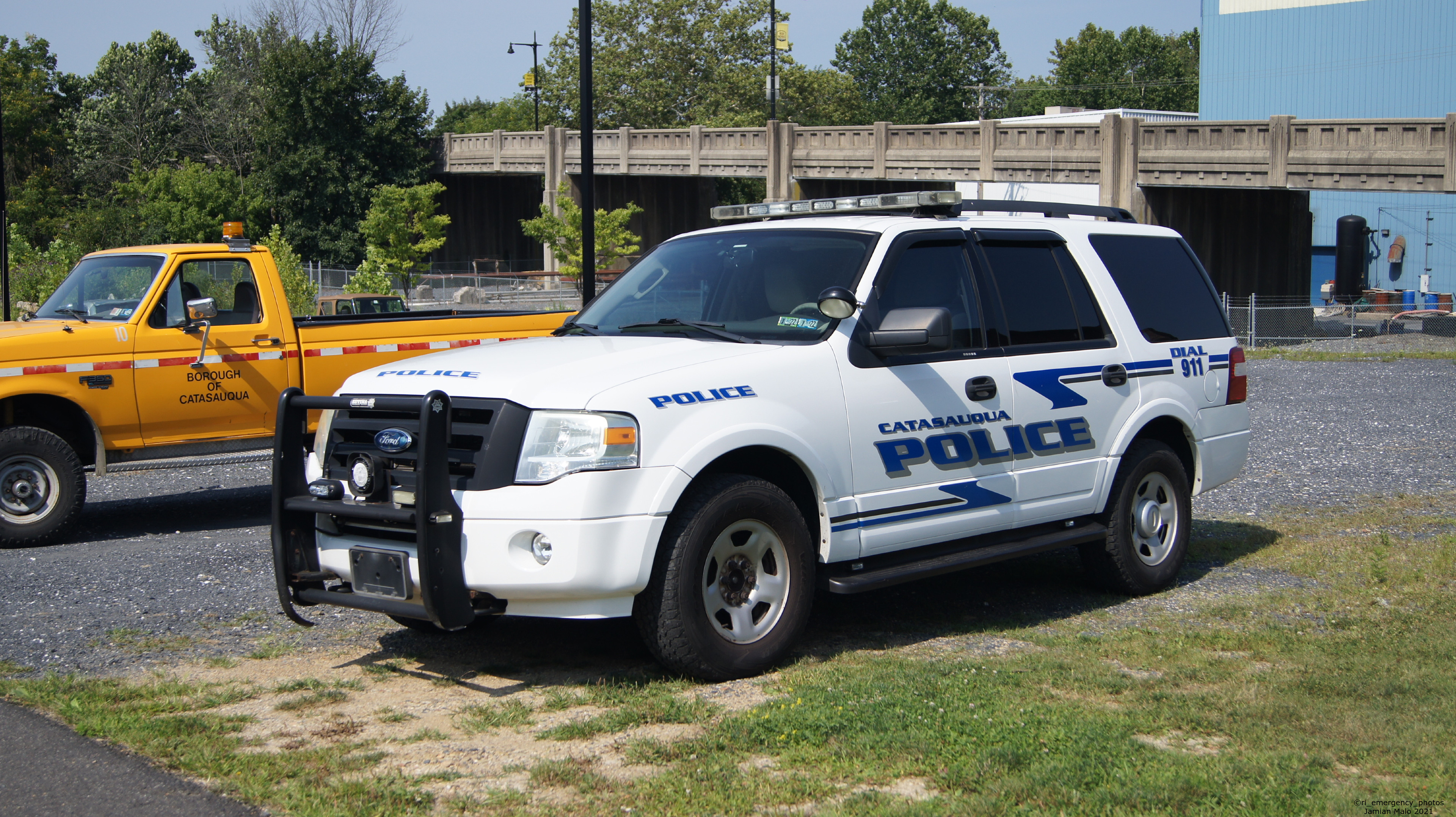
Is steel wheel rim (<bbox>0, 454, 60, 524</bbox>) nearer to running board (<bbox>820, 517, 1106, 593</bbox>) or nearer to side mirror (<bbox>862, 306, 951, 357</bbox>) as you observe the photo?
running board (<bbox>820, 517, 1106, 593</bbox>)

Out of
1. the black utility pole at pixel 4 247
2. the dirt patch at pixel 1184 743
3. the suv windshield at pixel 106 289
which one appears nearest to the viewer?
the dirt patch at pixel 1184 743

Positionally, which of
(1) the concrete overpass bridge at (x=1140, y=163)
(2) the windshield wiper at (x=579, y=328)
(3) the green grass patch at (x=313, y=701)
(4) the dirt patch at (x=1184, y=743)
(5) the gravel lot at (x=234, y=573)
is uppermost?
(1) the concrete overpass bridge at (x=1140, y=163)

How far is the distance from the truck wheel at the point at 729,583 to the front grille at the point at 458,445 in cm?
73

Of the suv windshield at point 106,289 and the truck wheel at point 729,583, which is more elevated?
the suv windshield at point 106,289

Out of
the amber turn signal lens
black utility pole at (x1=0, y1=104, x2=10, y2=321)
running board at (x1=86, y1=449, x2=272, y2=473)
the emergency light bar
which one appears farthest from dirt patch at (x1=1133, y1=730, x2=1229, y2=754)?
black utility pole at (x1=0, y1=104, x2=10, y2=321)

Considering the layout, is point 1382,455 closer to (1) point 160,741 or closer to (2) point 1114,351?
(2) point 1114,351

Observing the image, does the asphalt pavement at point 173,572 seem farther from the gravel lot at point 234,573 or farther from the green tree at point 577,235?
the green tree at point 577,235

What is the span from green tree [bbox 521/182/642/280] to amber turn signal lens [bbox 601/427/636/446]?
1473 inches

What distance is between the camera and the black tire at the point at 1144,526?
7328 mm

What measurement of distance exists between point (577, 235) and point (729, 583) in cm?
4026

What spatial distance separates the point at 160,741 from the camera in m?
4.83

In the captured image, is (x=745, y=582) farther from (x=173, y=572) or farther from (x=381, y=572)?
(x=173, y=572)

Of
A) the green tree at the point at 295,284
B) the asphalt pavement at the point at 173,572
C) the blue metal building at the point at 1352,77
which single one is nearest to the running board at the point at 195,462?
the asphalt pavement at the point at 173,572

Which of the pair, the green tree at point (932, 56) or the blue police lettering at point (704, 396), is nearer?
the blue police lettering at point (704, 396)
